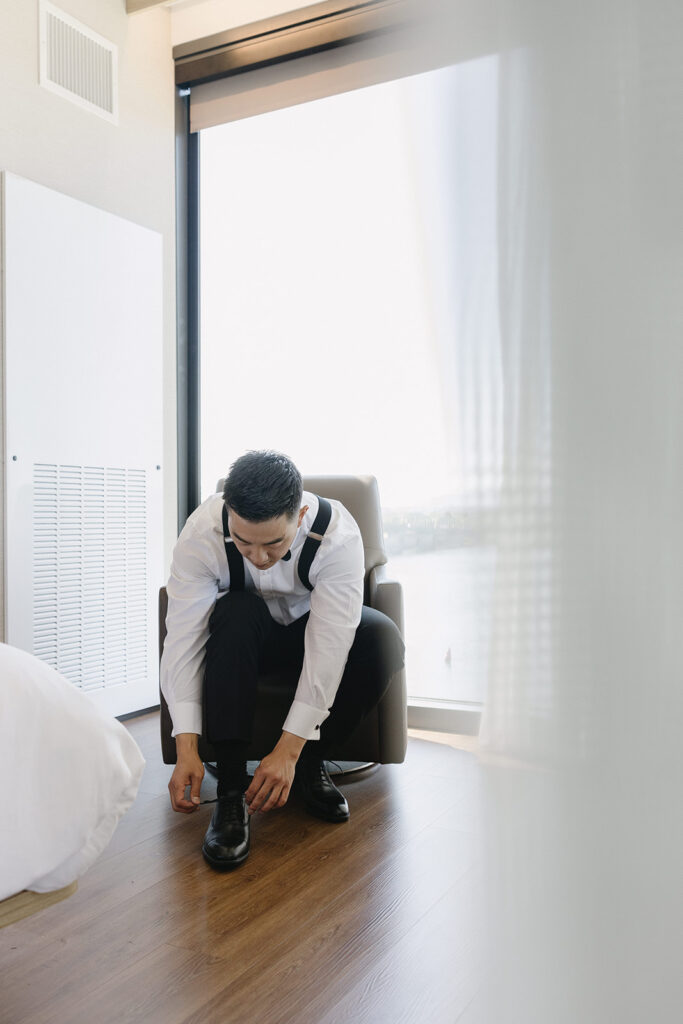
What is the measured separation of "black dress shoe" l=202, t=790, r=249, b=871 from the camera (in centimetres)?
147

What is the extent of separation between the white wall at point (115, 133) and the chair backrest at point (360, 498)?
933 mm

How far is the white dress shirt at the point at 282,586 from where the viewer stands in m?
1.63

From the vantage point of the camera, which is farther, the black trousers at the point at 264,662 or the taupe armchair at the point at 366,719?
the taupe armchair at the point at 366,719

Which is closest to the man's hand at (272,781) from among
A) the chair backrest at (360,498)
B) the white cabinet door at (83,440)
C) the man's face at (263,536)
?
the man's face at (263,536)

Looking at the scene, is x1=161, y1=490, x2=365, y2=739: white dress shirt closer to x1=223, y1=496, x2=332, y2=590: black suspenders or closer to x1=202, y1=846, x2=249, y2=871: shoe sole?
x1=223, y1=496, x2=332, y2=590: black suspenders

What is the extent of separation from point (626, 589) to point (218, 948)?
1190 mm

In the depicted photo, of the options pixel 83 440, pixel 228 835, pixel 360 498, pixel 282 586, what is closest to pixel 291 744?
pixel 228 835

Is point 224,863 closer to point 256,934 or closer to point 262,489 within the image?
point 256,934

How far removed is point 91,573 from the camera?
2578 mm

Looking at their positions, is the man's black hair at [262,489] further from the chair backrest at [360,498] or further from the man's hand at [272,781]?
the chair backrest at [360,498]

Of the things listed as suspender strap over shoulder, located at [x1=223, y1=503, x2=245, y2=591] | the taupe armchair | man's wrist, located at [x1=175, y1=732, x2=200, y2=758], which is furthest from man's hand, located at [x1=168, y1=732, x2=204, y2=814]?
suspender strap over shoulder, located at [x1=223, y1=503, x2=245, y2=591]

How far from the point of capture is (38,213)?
241 cm

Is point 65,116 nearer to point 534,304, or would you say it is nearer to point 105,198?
point 105,198

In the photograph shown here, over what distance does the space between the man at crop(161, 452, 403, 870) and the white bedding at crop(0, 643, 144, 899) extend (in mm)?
624
